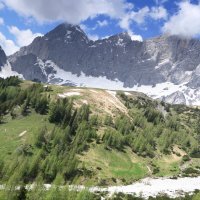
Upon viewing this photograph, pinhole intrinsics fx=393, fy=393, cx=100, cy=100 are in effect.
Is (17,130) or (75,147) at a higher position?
(17,130)

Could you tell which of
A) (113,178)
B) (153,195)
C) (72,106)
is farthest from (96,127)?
(153,195)

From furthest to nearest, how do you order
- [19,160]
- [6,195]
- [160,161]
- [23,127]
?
[160,161] → [23,127] → [19,160] → [6,195]

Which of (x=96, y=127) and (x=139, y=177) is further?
(x=96, y=127)

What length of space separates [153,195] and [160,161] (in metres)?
47.1

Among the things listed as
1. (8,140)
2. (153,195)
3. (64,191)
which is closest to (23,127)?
(8,140)

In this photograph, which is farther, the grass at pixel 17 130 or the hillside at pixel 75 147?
the grass at pixel 17 130

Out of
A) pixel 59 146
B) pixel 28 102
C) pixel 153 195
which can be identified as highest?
pixel 28 102

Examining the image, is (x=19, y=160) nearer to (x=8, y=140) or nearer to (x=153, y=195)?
(x=8, y=140)

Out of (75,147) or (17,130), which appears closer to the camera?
(75,147)

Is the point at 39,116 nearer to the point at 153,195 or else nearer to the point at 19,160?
the point at 19,160

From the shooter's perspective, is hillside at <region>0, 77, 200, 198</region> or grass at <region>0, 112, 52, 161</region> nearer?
hillside at <region>0, 77, 200, 198</region>

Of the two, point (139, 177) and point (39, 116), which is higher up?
point (39, 116)

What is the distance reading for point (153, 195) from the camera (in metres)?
128

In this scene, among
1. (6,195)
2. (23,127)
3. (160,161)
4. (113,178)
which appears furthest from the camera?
(160,161)
